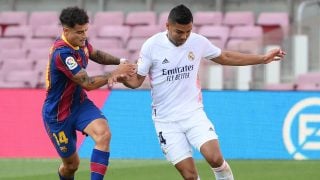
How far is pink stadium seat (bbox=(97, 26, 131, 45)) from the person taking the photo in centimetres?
2064

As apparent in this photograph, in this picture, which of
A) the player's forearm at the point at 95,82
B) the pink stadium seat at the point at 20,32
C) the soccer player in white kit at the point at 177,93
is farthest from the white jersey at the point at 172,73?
the pink stadium seat at the point at 20,32

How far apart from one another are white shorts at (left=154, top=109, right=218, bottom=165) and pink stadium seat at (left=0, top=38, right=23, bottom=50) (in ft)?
38.1

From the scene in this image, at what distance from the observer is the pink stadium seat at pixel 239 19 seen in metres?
20.3

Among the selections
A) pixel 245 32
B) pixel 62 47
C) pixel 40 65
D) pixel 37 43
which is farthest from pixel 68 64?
pixel 37 43

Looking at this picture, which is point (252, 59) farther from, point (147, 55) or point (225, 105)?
point (225, 105)

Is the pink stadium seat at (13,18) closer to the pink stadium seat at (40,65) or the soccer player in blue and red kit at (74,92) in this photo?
the pink stadium seat at (40,65)

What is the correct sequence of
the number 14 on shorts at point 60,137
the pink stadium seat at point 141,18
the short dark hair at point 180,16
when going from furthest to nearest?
the pink stadium seat at point 141,18, the number 14 on shorts at point 60,137, the short dark hair at point 180,16

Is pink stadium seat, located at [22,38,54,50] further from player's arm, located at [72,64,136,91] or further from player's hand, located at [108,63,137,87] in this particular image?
player's hand, located at [108,63,137,87]

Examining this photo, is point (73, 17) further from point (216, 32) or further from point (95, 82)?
point (216, 32)

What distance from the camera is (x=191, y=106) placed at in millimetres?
9664

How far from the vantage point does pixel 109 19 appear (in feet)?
70.2

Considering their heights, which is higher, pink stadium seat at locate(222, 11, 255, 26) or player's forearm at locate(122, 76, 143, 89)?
pink stadium seat at locate(222, 11, 255, 26)

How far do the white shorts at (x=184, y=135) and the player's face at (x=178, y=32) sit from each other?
732 mm

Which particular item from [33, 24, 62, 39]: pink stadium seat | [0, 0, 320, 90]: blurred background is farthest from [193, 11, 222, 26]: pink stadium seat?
[33, 24, 62, 39]: pink stadium seat
